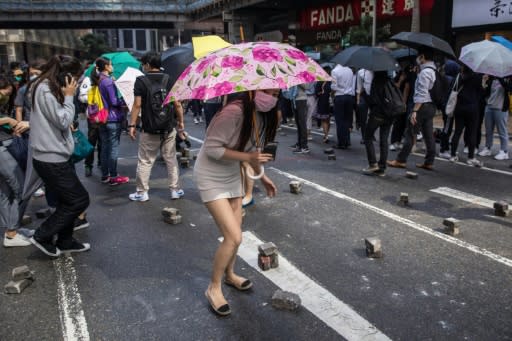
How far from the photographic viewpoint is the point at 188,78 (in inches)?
→ 120

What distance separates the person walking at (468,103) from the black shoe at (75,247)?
680cm

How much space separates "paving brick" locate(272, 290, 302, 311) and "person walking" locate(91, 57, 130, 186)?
4.58m

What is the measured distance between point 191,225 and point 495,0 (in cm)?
1822

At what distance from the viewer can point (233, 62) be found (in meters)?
2.87

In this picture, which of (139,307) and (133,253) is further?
(133,253)

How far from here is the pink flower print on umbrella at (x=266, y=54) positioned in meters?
2.92

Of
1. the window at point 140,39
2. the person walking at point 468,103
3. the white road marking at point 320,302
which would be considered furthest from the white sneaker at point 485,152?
the window at point 140,39

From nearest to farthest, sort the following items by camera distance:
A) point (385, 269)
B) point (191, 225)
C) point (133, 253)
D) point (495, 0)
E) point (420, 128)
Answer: point (385, 269) < point (133, 253) < point (191, 225) < point (420, 128) < point (495, 0)

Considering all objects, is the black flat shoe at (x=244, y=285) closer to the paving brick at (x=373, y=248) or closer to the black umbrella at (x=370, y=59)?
the paving brick at (x=373, y=248)

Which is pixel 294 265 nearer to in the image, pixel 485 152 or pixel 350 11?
pixel 485 152

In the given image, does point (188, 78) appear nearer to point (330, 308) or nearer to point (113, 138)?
point (330, 308)

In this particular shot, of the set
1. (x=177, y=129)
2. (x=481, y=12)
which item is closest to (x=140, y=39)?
(x=481, y=12)

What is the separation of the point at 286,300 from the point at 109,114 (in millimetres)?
4787

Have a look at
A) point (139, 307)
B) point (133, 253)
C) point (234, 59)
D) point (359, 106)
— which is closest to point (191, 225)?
point (133, 253)
